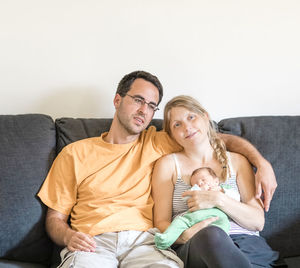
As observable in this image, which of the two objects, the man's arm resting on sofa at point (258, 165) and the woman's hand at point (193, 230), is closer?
the woman's hand at point (193, 230)

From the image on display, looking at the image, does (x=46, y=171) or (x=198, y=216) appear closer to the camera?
(x=198, y=216)

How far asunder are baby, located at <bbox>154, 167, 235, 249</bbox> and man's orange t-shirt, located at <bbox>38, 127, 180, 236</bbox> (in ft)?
0.60

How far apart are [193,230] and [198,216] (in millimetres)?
63

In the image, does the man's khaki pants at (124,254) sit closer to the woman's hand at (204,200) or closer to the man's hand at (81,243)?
the man's hand at (81,243)

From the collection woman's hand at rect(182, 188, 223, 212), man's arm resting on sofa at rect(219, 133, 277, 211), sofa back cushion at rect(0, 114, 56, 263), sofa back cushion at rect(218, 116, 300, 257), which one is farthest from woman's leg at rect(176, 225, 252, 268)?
sofa back cushion at rect(0, 114, 56, 263)

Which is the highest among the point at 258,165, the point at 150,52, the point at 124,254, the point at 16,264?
the point at 150,52

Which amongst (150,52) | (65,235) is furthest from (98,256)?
(150,52)

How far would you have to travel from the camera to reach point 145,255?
1382mm

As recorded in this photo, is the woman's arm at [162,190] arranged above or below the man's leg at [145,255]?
above

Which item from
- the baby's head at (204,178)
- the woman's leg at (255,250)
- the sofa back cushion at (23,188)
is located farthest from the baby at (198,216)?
the sofa back cushion at (23,188)

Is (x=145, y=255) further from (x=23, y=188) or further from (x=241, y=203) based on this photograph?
(x=23, y=188)

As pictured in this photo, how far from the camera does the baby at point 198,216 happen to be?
1357 millimetres

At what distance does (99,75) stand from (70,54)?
0.21 metres

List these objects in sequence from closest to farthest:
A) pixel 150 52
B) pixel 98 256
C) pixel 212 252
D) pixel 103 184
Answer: pixel 212 252 < pixel 98 256 < pixel 103 184 < pixel 150 52
